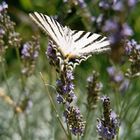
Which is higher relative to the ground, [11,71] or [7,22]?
[11,71]

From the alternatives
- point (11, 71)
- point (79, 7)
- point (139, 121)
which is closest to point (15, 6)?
point (11, 71)

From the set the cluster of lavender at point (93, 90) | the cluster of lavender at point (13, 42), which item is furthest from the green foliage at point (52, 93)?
the cluster of lavender at point (93, 90)

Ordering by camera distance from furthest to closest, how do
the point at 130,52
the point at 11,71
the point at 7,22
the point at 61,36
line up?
the point at 11,71 < the point at 7,22 < the point at 130,52 < the point at 61,36

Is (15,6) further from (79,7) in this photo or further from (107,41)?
(107,41)

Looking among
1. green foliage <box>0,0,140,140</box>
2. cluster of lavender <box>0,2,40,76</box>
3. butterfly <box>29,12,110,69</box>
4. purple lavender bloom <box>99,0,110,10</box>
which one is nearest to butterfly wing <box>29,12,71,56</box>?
butterfly <box>29,12,110,69</box>

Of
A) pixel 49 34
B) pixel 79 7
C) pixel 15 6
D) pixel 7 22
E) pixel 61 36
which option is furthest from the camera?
pixel 15 6
